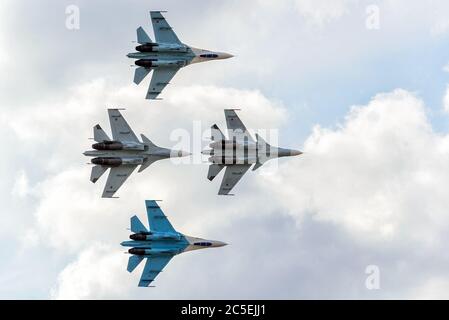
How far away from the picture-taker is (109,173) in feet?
406

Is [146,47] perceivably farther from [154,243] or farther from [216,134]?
[154,243]

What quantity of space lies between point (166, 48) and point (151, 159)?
13105 mm

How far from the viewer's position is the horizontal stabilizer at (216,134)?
400 ft

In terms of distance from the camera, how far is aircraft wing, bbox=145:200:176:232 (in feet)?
401

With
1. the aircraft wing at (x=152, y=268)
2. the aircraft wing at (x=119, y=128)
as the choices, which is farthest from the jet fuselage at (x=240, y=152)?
the aircraft wing at (x=152, y=268)

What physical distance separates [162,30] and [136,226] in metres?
23.2

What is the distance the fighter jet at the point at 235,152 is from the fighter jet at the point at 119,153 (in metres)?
3.79

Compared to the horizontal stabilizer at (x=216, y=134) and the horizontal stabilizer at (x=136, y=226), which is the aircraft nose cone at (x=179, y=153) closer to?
the horizontal stabilizer at (x=216, y=134)

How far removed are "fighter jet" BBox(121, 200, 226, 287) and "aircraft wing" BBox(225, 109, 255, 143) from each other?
12.0 m

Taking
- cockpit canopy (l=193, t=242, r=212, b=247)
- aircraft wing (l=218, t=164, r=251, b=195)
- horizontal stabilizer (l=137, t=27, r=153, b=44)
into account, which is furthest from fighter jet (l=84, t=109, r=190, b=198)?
cockpit canopy (l=193, t=242, r=212, b=247)
